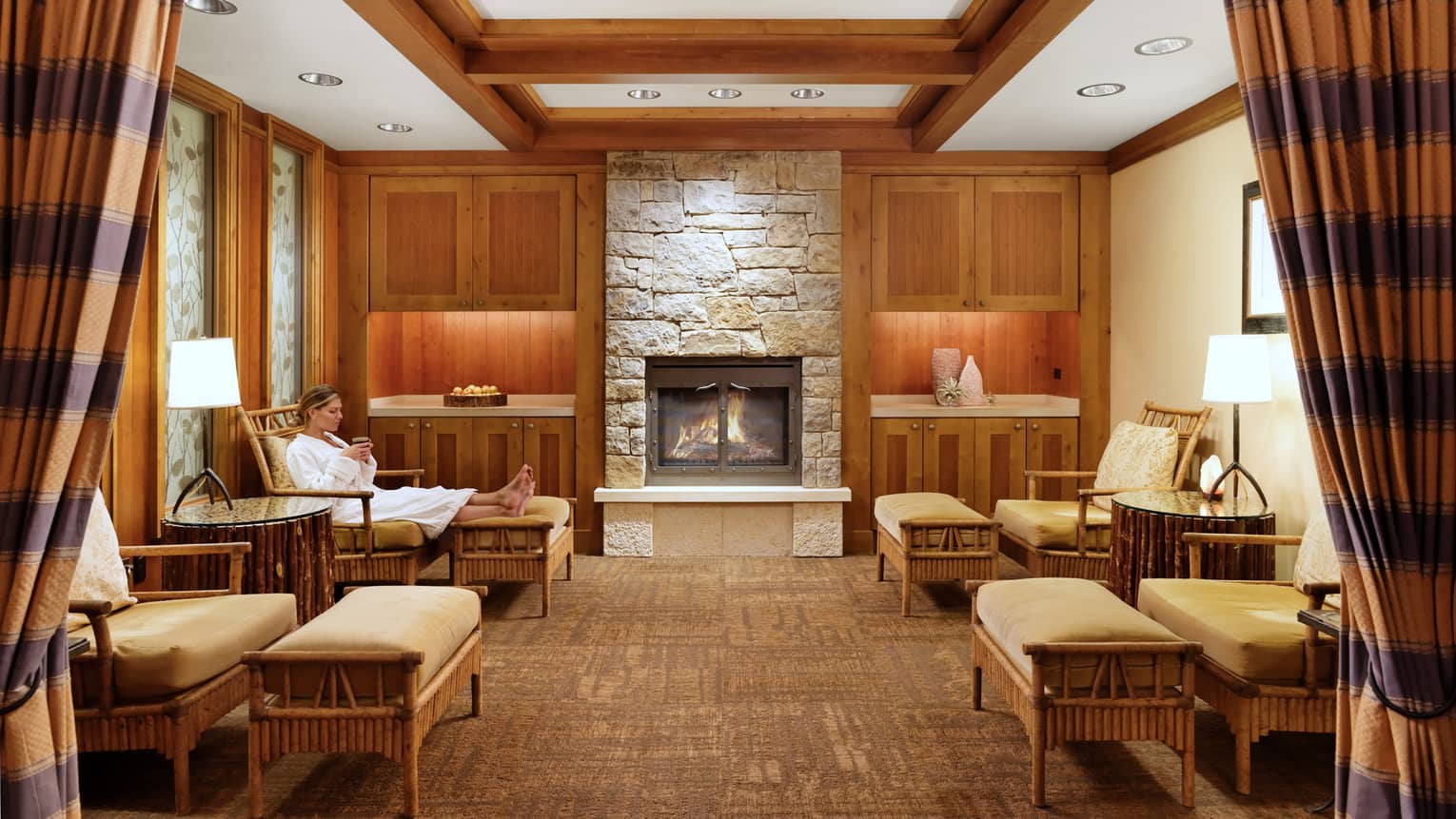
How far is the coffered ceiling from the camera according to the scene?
388 centimetres

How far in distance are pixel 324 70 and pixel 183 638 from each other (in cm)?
287

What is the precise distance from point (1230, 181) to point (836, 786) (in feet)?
12.3

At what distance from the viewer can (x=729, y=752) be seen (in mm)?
3053

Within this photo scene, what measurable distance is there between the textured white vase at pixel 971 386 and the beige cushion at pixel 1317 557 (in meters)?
3.28

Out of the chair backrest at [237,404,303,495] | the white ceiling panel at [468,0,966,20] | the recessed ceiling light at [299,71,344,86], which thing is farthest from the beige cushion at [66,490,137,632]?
the white ceiling panel at [468,0,966,20]

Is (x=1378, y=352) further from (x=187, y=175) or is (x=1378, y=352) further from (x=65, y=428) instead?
(x=187, y=175)

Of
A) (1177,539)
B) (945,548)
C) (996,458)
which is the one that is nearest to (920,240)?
(996,458)

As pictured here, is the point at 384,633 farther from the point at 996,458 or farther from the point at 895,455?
the point at 996,458

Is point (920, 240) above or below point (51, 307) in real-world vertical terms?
above

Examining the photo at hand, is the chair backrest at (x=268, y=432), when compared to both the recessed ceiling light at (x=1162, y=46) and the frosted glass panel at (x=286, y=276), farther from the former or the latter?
the recessed ceiling light at (x=1162, y=46)

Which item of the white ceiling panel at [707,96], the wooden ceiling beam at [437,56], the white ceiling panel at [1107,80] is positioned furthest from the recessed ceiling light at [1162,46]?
the wooden ceiling beam at [437,56]

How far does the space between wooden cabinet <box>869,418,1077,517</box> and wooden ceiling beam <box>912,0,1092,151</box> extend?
187 cm

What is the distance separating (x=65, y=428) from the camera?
1629 millimetres

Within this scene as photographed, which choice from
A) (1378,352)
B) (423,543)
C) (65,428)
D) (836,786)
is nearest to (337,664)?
(65,428)
